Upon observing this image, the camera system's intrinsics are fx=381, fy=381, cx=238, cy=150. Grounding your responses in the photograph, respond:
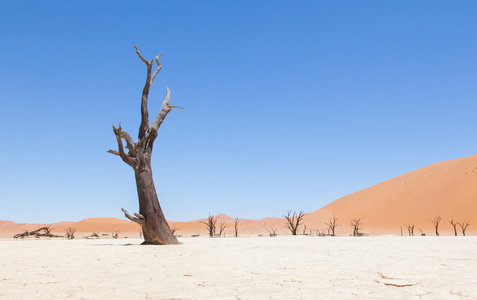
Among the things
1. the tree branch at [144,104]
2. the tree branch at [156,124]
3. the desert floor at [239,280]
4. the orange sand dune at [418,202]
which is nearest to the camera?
the desert floor at [239,280]

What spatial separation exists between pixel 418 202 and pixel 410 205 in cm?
121

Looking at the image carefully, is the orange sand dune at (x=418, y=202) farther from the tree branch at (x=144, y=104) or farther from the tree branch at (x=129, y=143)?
the tree branch at (x=129, y=143)

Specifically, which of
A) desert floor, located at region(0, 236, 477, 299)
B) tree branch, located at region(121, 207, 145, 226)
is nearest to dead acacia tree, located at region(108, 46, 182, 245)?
tree branch, located at region(121, 207, 145, 226)

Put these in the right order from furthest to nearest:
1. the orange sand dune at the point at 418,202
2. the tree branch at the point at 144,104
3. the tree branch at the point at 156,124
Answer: the orange sand dune at the point at 418,202, the tree branch at the point at 144,104, the tree branch at the point at 156,124

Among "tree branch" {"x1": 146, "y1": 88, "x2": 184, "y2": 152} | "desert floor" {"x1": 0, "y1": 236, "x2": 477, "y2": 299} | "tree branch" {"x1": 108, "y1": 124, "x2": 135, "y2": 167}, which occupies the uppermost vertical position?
"tree branch" {"x1": 146, "y1": 88, "x2": 184, "y2": 152}

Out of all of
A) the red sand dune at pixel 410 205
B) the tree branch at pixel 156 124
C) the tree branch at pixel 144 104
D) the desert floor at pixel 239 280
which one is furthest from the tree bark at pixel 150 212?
the red sand dune at pixel 410 205

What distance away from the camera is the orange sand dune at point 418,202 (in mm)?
48719

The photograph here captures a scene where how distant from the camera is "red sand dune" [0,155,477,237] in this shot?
161 feet

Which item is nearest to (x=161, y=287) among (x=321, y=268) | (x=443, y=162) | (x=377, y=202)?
(x=321, y=268)

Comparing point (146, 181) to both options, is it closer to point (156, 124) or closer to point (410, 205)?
point (156, 124)

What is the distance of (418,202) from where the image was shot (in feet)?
187

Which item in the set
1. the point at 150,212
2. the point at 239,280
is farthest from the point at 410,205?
the point at 239,280

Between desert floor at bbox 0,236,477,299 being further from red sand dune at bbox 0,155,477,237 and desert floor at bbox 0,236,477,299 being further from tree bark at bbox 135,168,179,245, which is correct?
red sand dune at bbox 0,155,477,237

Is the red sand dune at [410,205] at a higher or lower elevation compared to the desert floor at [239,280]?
higher
